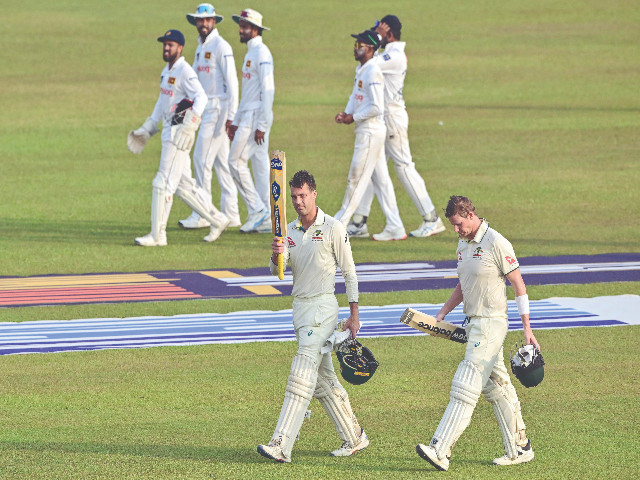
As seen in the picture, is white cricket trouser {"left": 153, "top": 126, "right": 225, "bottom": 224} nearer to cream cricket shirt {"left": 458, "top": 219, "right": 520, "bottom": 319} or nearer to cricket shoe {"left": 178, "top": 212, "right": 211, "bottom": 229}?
cricket shoe {"left": 178, "top": 212, "right": 211, "bottom": 229}

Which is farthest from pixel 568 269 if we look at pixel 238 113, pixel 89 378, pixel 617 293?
pixel 89 378

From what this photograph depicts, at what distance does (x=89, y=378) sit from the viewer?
10.9 meters

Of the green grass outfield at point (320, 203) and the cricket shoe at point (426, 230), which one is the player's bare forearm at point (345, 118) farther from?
the cricket shoe at point (426, 230)

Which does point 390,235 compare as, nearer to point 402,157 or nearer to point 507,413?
point 402,157

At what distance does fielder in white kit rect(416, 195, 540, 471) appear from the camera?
340 inches

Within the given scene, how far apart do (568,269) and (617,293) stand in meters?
1.45

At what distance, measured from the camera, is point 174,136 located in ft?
55.6

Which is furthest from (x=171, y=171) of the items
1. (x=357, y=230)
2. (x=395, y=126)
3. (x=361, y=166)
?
(x=395, y=126)

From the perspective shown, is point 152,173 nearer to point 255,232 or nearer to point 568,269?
point 255,232

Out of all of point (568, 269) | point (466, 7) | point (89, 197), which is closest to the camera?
point (568, 269)

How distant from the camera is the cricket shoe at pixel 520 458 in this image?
868 centimetres

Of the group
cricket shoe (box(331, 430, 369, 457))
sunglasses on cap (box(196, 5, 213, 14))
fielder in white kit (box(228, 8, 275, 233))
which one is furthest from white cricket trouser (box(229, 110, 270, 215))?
cricket shoe (box(331, 430, 369, 457))

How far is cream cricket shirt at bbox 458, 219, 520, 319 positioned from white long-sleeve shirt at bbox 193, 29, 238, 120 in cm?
974

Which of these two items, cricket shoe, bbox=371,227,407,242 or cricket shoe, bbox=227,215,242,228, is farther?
cricket shoe, bbox=227,215,242,228
